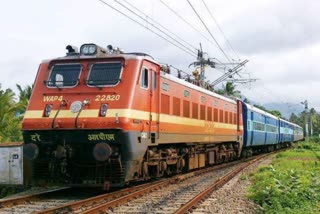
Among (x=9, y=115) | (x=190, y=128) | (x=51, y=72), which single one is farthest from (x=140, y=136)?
(x=9, y=115)

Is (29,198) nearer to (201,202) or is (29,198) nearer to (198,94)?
(201,202)

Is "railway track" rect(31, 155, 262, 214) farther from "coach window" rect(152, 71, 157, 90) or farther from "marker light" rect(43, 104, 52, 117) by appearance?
"coach window" rect(152, 71, 157, 90)

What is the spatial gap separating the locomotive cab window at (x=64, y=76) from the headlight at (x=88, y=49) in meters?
0.40

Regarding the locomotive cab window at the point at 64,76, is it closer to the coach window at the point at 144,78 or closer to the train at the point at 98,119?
the train at the point at 98,119

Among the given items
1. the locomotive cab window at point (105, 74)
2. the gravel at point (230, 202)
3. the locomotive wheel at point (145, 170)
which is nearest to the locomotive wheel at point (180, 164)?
the gravel at point (230, 202)

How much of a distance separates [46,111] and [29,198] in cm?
219

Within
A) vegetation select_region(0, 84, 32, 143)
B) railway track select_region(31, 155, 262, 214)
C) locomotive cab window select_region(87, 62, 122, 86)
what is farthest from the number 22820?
vegetation select_region(0, 84, 32, 143)

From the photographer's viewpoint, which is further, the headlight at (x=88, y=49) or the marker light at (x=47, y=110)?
the headlight at (x=88, y=49)

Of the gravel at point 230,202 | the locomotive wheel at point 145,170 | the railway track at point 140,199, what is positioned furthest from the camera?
the locomotive wheel at point 145,170

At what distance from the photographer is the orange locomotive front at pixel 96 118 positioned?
11672 mm

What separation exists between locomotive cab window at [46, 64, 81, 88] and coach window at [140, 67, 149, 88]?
161 cm

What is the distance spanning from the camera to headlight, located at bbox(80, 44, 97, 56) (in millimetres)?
12859

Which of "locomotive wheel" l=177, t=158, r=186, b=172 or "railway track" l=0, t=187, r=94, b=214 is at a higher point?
"locomotive wheel" l=177, t=158, r=186, b=172

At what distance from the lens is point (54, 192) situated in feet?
41.8
